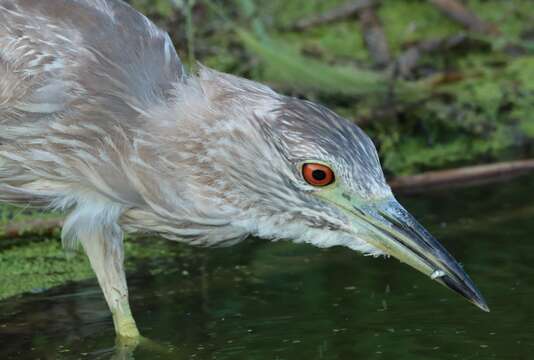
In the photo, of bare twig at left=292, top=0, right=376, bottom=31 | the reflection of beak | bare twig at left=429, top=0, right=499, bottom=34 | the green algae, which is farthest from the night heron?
bare twig at left=429, top=0, right=499, bottom=34

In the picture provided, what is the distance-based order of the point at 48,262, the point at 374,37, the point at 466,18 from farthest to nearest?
the point at 466,18 < the point at 374,37 < the point at 48,262

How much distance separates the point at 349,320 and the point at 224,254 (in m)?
1.47

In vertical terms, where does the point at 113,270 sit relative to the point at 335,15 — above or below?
below

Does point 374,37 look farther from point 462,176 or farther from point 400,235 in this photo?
point 400,235

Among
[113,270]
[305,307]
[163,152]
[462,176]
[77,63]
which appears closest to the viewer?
[163,152]

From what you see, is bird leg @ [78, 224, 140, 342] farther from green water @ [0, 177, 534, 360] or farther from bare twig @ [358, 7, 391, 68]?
bare twig @ [358, 7, 391, 68]

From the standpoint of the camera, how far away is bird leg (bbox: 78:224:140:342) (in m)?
5.92

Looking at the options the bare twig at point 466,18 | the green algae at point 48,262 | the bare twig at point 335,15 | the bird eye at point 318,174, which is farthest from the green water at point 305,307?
the bare twig at point 335,15

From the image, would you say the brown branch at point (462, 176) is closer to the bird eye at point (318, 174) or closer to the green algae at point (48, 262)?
the green algae at point (48, 262)

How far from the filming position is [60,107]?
219 inches

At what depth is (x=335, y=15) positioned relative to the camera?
10688mm

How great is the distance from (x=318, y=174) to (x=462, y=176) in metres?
3.50

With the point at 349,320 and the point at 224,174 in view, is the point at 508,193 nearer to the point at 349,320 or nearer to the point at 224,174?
the point at 349,320

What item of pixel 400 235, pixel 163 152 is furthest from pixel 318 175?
pixel 163 152
